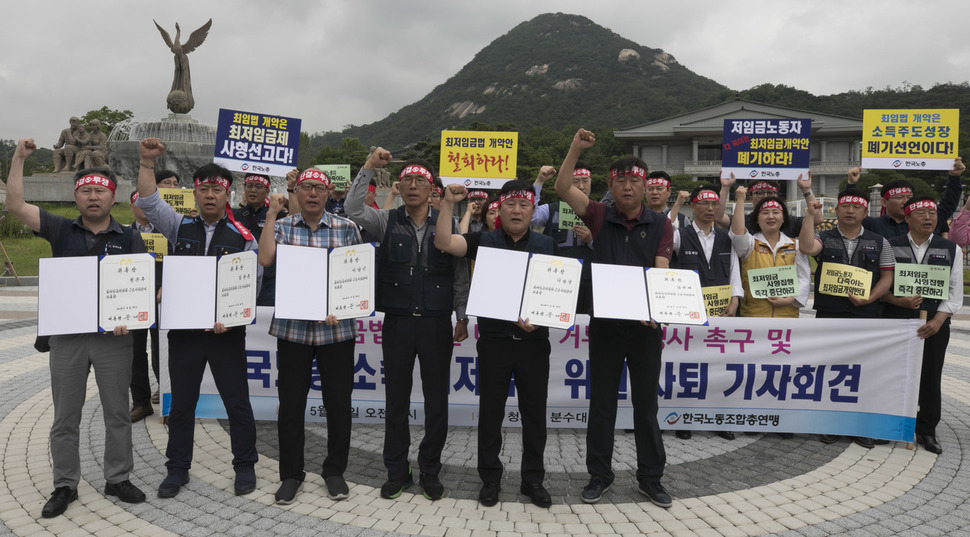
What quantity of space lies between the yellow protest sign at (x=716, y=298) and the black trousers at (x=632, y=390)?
162 centimetres

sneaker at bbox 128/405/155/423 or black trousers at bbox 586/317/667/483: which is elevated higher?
black trousers at bbox 586/317/667/483

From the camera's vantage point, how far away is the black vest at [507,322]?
391cm

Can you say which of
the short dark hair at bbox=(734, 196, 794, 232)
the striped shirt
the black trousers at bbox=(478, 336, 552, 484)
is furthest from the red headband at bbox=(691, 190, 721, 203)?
the striped shirt

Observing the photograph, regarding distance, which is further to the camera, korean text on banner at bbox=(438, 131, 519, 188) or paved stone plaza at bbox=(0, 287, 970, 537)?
korean text on banner at bbox=(438, 131, 519, 188)

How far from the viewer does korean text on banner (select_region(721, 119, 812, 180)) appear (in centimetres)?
648

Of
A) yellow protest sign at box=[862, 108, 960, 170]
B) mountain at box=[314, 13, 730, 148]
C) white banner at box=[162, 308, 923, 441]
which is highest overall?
mountain at box=[314, 13, 730, 148]

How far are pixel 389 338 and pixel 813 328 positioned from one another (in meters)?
3.98

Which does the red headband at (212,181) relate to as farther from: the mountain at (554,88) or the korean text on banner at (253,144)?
the mountain at (554,88)

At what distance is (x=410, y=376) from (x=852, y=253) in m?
4.39

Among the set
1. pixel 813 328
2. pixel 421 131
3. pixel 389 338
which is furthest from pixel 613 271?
pixel 421 131

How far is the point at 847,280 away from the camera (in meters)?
5.19

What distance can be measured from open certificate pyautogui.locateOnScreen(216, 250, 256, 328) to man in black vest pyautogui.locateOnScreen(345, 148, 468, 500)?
826 millimetres

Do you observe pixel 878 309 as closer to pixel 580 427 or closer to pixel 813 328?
pixel 813 328

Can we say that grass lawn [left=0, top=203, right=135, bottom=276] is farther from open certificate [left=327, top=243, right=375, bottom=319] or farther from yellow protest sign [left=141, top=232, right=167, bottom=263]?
open certificate [left=327, top=243, right=375, bottom=319]
